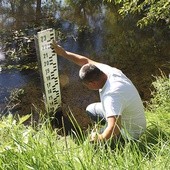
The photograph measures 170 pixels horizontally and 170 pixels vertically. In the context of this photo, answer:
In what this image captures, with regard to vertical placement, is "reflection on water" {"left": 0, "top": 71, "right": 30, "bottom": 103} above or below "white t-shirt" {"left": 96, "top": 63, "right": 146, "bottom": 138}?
below

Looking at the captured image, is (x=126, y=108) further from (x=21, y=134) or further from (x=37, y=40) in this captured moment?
(x=37, y=40)

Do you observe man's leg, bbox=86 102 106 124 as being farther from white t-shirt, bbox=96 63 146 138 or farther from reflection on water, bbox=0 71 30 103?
reflection on water, bbox=0 71 30 103

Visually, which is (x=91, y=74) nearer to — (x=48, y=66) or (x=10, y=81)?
(x=48, y=66)

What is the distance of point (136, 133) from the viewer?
3928 millimetres

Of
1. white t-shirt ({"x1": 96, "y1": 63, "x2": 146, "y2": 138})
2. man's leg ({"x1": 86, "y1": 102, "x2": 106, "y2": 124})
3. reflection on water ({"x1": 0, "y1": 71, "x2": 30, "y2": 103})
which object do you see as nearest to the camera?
white t-shirt ({"x1": 96, "y1": 63, "x2": 146, "y2": 138})

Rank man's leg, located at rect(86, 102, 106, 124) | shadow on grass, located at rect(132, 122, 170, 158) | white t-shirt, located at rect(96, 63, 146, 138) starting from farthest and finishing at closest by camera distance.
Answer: man's leg, located at rect(86, 102, 106, 124), white t-shirt, located at rect(96, 63, 146, 138), shadow on grass, located at rect(132, 122, 170, 158)

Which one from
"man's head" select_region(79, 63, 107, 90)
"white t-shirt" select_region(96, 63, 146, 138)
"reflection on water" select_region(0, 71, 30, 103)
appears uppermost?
"man's head" select_region(79, 63, 107, 90)

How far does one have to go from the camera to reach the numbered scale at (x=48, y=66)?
5335mm

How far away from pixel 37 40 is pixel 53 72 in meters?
0.65

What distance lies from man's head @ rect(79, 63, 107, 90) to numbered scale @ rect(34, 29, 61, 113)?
143cm

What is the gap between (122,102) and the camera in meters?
3.79

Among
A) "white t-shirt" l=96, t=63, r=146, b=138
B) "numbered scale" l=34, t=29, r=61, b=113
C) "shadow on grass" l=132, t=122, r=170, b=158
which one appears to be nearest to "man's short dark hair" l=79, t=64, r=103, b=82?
"white t-shirt" l=96, t=63, r=146, b=138

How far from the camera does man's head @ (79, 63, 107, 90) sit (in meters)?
3.81

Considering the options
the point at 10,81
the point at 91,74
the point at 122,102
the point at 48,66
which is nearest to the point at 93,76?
the point at 91,74
